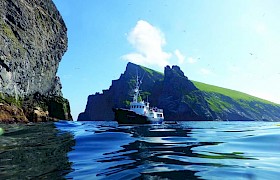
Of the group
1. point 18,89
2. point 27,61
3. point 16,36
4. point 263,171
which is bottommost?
point 263,171

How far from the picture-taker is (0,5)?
3501 inches

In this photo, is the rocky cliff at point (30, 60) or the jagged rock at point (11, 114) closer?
the jagged rock at point (11, 114)

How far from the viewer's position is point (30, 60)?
325 feet

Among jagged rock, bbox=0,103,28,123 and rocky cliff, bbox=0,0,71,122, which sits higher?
rocky cliff, bbox=0,0,71,122

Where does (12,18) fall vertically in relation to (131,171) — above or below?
above

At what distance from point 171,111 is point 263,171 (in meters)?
190

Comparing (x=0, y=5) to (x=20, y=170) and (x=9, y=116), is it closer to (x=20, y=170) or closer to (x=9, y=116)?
(x=9, y=116)

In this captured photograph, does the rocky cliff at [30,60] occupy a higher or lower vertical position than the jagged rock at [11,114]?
higher

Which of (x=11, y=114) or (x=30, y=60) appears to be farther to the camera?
(x=30, y=60)

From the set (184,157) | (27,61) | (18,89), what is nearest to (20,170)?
(184,157)

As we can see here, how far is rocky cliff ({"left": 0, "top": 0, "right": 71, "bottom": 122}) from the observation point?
81.9 metres

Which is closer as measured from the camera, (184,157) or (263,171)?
(263,171)

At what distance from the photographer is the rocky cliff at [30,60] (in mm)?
81875

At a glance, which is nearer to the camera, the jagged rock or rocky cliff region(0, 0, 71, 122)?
the jagged rock
